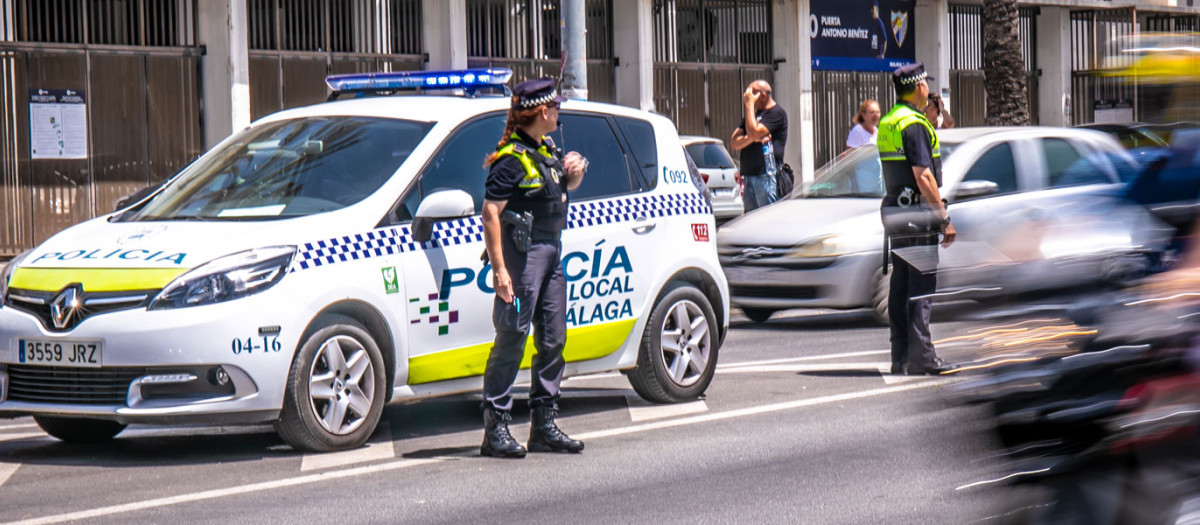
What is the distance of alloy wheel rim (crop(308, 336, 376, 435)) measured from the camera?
6.86m

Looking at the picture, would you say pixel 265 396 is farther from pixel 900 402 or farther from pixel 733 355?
pixel 733 355

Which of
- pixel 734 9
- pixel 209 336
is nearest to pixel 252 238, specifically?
pixel 209 336

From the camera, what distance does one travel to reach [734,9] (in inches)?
1102

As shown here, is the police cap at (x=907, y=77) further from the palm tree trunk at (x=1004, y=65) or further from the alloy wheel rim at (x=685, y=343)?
the palm tree trunk at (x=1004, y=65)

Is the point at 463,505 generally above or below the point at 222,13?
below

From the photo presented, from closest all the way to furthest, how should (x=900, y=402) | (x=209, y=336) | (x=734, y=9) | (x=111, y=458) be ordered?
(x=209, y=336)
(x=111, y=458)
(x=900, y=402)
(x=734, y=9)

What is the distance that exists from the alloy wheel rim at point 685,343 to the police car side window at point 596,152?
0.71 meters

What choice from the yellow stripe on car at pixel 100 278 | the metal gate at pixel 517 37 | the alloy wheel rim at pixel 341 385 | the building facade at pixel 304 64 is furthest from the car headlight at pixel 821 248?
the metal gate at pixel 517 37

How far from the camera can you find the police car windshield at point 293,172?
7258 millimetres

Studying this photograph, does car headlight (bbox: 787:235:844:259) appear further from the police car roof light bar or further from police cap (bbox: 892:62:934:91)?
the police car roof light bar

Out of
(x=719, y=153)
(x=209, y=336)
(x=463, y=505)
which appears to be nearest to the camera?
(x=463, y=505)

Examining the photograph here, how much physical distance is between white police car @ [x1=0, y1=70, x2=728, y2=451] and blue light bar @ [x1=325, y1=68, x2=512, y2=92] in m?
0.01

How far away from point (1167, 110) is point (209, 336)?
4.20m

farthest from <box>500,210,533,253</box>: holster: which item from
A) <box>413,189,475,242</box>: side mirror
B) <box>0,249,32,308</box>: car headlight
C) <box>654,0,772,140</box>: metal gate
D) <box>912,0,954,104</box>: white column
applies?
<box>912,0,954,104</box>: white column
